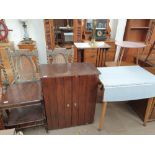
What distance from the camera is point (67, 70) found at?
5.23 ft

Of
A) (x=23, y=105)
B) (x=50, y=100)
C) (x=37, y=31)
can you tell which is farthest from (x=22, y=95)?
(x=37, y=31)

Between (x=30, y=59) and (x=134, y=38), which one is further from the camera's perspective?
(x=134, y=38)

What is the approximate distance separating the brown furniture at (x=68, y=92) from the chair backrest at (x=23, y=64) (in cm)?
36

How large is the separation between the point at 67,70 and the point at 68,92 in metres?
0.27

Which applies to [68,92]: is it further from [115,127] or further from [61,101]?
[115,127]

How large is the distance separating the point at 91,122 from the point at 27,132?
91cm

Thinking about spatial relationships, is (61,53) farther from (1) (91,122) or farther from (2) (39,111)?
(1) (91,122)

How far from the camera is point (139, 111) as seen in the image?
6.87ft

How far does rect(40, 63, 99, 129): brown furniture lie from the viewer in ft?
4.83

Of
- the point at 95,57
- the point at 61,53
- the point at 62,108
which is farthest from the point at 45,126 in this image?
the point at 95,57

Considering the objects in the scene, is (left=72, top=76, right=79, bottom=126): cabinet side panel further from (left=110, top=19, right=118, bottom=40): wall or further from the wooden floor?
(left=110, top=19, right=118, bottom=40): wall

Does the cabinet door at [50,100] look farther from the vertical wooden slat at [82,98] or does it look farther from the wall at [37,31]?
the wall at [37,31]

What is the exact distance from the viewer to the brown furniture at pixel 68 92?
147 centimetres

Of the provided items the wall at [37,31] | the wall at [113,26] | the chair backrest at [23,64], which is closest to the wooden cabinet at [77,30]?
the wall at [37,31]
